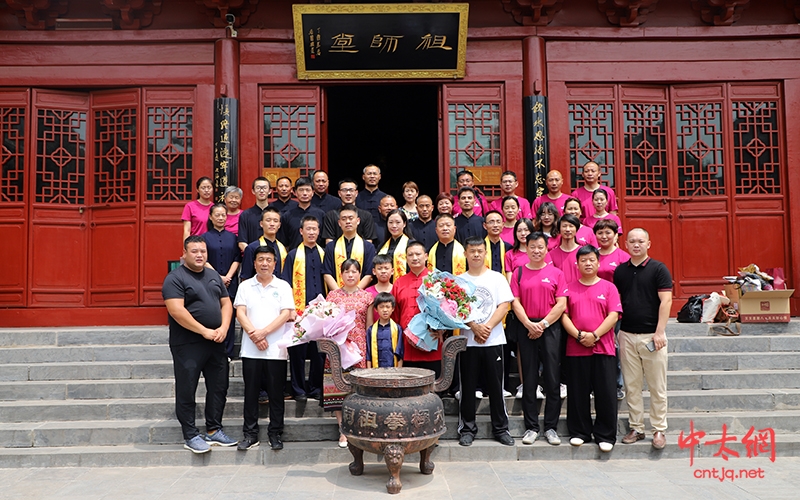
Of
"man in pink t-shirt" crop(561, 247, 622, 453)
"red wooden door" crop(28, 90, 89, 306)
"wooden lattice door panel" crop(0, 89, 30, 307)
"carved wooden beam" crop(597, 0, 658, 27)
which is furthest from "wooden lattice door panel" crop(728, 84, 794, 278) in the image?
"wooden lattice door panel" crop(0, 89, 30, 307)

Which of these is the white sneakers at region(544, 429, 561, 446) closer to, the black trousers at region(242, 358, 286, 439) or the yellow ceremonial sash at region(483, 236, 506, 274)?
the yellow ceremonial sash at region(483, 236, 506, 274)

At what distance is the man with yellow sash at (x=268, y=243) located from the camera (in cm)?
554

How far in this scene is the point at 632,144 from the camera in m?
7.79

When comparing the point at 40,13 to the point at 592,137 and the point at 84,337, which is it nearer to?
the point at 84,337

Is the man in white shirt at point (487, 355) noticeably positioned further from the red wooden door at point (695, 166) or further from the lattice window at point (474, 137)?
the red wooden door at point (695, 166)

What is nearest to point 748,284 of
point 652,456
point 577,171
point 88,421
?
point 577,171

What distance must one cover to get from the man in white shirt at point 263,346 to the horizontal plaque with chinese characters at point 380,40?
3.32 meters

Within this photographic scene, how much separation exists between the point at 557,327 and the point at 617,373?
30.4 inches

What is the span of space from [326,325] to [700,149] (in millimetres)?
5522

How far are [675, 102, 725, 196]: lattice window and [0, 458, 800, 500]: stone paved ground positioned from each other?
378 cm

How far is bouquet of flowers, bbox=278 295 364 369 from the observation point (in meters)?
4.66

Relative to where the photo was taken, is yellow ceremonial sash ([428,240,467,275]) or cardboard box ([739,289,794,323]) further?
cardboard box ([739,289,794,323])

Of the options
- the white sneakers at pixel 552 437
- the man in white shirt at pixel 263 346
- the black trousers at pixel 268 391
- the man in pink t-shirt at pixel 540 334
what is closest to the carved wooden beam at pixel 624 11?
the man in pink t-shirt at pixel 540 334

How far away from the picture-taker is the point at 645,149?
7.79 metres
